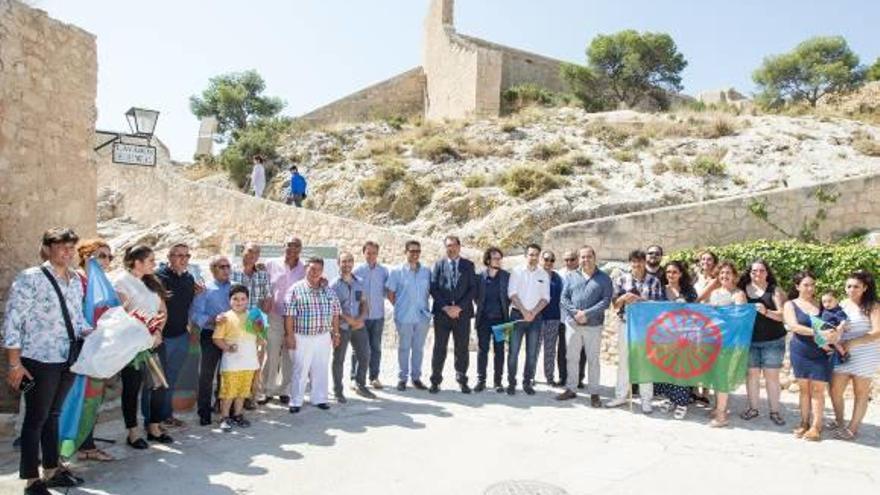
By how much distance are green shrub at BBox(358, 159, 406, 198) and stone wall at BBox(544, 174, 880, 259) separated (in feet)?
26.2

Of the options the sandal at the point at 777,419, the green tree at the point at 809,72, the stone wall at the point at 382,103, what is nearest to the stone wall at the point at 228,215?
the sandal at the point at 777,419

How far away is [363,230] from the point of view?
1495 cm

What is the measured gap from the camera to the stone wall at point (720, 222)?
12.1 m

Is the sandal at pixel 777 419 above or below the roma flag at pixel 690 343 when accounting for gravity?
below

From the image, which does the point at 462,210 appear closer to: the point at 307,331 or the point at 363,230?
the point at 363,230

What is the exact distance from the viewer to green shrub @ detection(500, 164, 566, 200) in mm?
16828

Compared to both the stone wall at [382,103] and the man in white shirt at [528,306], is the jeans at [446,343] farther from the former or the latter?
the stone wall at [382,103]

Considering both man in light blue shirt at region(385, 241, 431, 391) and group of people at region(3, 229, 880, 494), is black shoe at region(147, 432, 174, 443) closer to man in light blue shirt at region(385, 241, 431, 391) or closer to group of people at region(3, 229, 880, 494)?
group of people at region(3, 229, 880, 494)

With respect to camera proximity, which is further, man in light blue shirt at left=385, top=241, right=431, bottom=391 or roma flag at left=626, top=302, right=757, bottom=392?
man in light blue shirt at left=385, top=241, right=431, bottom=391

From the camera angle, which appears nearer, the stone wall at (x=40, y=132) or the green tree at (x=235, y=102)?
the stone wall at (x=40, y=132)

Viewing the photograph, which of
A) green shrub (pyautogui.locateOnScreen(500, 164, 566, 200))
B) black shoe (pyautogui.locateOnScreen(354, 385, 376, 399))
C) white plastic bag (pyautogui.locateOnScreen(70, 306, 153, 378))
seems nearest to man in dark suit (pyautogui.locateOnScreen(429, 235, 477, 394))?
black shoe (pyautogui.locateOnScreen(354, 385, 376, 399))

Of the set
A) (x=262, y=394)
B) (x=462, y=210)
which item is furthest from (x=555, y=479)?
(x=462, y=210)

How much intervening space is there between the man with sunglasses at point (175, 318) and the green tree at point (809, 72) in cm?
3735

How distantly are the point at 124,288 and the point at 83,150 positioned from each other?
10.2ft
